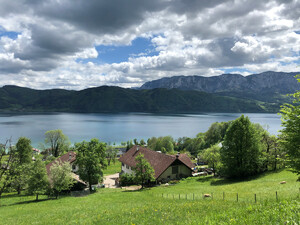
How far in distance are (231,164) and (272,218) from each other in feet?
120

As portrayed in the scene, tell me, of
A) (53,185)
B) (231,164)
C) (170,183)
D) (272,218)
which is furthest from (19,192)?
(272,218)

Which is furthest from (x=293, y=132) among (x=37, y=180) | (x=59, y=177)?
(x=37, y=180)

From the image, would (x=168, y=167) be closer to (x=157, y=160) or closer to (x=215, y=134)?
(x=157, y=160)

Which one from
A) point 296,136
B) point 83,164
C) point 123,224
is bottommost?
point 83,164

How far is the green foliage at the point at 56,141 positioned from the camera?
8895 centimetres

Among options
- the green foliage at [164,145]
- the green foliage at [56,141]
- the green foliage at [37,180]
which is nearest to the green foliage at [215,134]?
the green foliage at [164,145]

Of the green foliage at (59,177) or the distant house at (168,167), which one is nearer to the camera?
the green foliage at (59,177)

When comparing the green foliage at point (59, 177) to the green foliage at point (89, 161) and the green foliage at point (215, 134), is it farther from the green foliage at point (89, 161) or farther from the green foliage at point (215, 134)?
the green foliage at point (215, 134)

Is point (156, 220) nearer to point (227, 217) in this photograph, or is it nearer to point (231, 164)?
point (227, 217)

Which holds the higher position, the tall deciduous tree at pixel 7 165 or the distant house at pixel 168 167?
the tall deciduous tree at pixel 7 165

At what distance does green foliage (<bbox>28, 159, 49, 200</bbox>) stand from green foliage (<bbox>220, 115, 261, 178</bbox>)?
121ft

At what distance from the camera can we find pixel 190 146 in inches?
4592

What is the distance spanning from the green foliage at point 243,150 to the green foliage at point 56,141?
74.1m

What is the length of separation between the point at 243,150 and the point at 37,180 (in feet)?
134
